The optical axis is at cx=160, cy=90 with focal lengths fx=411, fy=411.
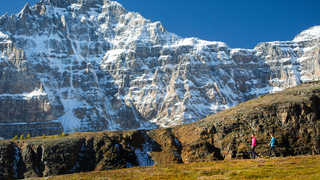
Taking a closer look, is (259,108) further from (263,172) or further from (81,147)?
(263,172)

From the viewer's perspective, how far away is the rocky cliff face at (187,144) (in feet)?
209

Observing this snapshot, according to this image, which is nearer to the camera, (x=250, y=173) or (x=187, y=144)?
(x=250, y=173)

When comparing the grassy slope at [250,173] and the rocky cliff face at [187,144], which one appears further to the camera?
the rocky cliff face at [187,144]

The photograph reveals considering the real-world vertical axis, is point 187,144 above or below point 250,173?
above

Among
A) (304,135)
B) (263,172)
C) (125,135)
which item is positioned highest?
(125,135)

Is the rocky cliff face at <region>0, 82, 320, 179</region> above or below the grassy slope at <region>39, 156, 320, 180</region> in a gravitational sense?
above

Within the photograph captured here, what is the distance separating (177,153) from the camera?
6912 cm

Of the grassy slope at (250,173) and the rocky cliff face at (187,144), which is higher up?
the rocky cliff face at (187,144)

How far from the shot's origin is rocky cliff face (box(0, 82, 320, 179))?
209 ft

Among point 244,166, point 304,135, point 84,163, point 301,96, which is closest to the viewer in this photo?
point 244,166

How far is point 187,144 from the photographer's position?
70812 mm

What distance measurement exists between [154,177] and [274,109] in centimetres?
4079

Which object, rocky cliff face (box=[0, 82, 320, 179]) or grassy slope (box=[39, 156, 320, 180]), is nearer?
grassy slope (box=[39, 156, 320, 180])

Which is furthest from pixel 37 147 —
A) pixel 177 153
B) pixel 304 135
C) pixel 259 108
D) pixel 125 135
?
pixel 304 135
